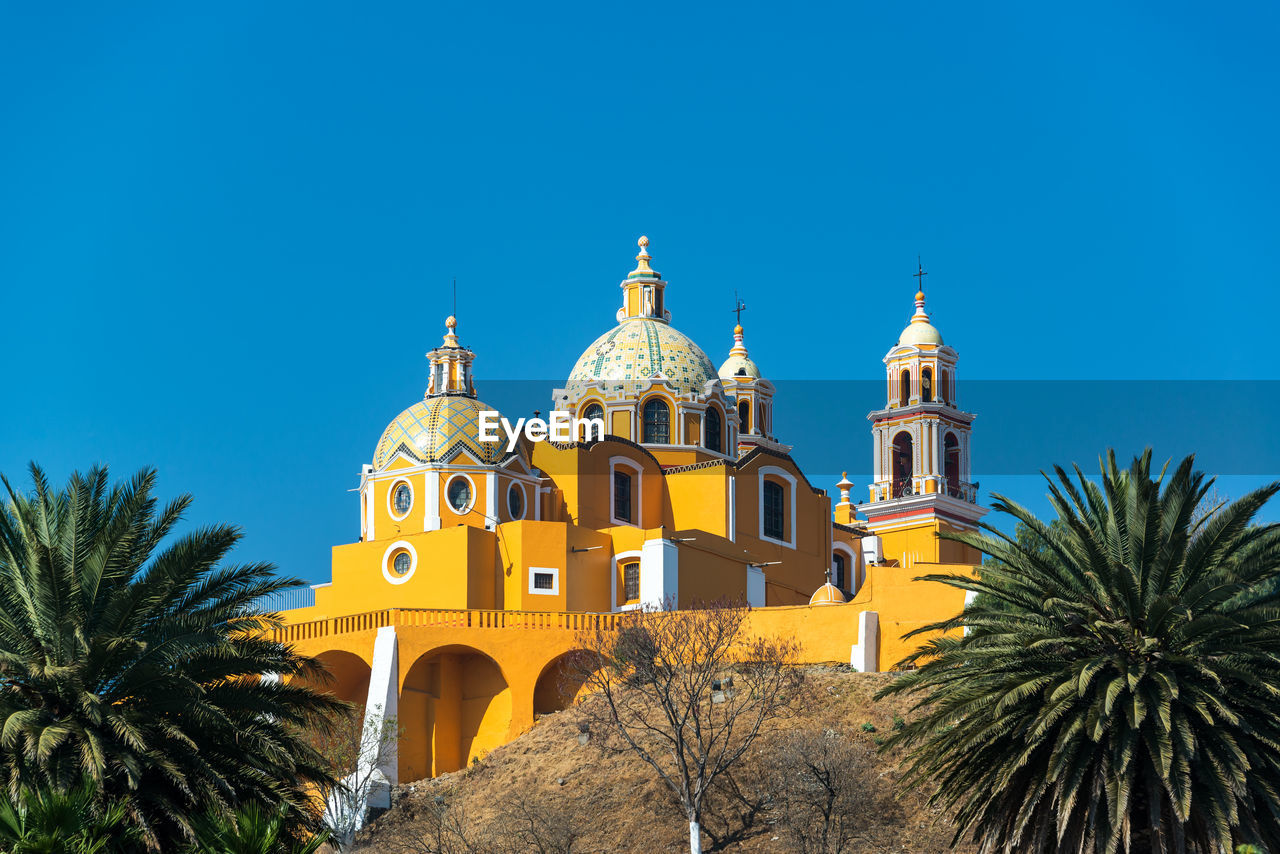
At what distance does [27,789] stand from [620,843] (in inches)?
643

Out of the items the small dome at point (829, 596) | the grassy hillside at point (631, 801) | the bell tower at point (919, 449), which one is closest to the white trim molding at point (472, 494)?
the grassy hillside at point (631, 801)

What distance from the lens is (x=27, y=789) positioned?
21734mm

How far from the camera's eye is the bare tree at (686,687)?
3784cm

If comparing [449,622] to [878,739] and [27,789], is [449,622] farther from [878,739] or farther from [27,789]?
[27,789]

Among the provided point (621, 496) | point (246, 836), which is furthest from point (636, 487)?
point (246, 836)

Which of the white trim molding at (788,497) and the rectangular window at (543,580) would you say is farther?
the white trim molding at (788,497)

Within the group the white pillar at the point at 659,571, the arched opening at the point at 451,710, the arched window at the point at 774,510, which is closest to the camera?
the arched opening at the point at 451,710

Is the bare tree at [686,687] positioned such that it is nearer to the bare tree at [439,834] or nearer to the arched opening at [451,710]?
the arched opening at [451,710]

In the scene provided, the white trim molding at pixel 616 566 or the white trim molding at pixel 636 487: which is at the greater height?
the white trim molding at pixel 636 487

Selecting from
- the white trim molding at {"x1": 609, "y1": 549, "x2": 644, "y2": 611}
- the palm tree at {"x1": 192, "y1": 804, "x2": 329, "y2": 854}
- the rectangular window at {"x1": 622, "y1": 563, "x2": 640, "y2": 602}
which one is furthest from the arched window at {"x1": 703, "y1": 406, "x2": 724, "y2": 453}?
the palm tree at {"x1": 192, "y1": 804, "x2": 329, "y2": 854}

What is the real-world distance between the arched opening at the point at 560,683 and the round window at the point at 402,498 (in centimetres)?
710

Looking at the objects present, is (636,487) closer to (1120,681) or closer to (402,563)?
(402,563)

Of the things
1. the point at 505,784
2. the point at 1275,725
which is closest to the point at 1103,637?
the point at 1275,725

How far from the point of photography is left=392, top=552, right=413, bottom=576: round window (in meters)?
48.2
